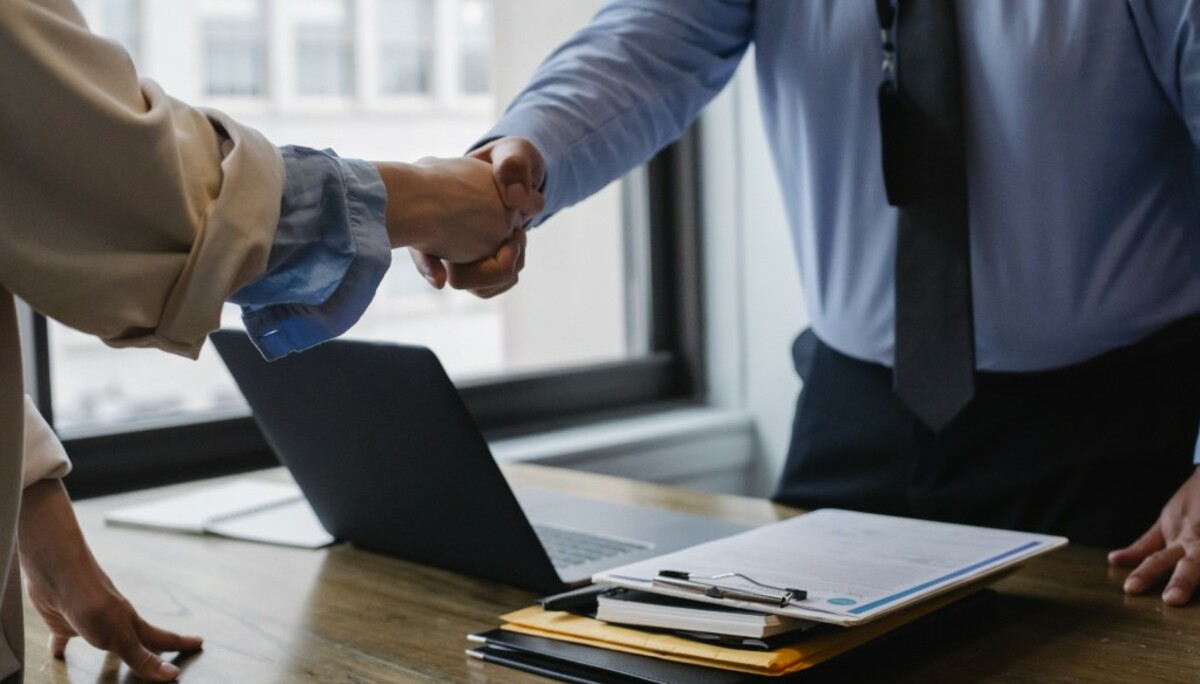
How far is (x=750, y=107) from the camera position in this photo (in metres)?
2.69

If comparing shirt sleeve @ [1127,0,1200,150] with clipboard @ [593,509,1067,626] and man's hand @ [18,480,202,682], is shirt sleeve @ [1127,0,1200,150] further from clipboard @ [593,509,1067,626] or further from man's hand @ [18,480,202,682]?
man's hand @ [18,480,202,682]

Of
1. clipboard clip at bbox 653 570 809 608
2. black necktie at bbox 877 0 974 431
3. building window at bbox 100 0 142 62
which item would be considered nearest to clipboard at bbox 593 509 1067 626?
clipboard clip at bbox 653 570 809 608

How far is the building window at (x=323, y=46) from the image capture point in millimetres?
2238

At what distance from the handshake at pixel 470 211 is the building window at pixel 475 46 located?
120 cm

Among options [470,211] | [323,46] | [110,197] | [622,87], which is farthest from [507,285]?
[323,46]

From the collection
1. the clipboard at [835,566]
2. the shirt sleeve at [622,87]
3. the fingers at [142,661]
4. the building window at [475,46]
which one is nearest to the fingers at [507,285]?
the shirt sleeve at [622,87]

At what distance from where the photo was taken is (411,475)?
1.11 metres

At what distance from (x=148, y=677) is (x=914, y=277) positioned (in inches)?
31.4

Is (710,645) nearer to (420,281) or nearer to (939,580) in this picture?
A: (939,580)

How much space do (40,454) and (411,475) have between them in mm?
301

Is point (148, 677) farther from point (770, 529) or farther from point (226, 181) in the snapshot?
point (770, 529)

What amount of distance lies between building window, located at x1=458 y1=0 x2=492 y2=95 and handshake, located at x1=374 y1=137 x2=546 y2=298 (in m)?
1.20

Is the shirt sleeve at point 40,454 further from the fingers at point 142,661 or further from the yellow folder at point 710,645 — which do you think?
the yellow folder at point 710,645

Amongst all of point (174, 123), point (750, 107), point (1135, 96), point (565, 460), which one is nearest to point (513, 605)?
point (174, 123)
